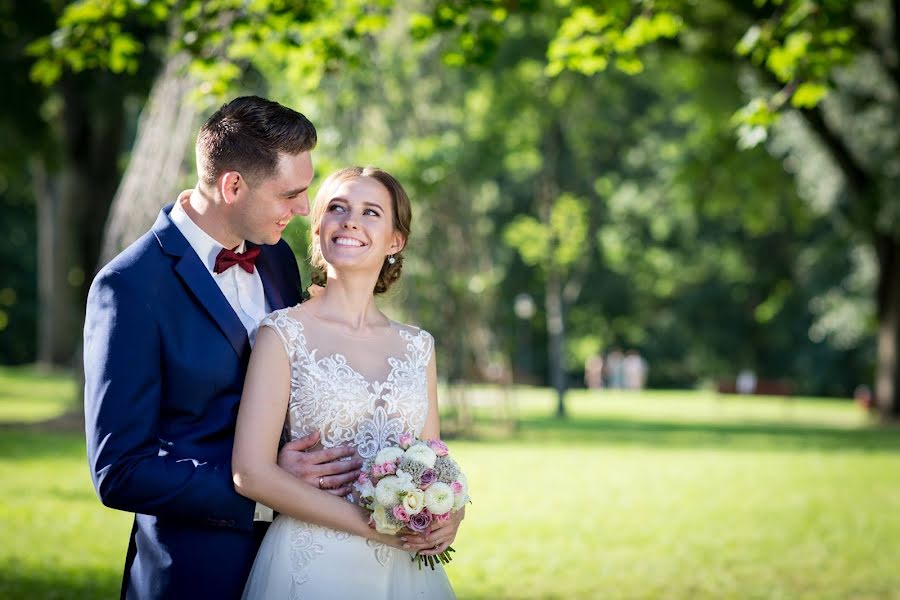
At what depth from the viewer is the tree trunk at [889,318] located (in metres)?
26.1

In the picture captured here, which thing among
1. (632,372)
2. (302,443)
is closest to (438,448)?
(302,443)

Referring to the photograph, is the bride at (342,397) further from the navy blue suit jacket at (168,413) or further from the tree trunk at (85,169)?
the tree trunk at (85,169)

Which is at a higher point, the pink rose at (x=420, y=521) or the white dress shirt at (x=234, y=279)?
the white dress shirt at (x=234, y=279)

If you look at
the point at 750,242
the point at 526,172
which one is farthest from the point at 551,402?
the point at 750,242

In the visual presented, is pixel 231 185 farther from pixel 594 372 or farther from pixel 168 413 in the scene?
pixel 594 372

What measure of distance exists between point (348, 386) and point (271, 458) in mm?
392

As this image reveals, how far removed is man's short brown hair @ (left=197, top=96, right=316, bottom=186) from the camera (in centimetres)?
344

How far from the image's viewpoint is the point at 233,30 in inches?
286

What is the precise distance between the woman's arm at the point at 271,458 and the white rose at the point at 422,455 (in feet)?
0.86

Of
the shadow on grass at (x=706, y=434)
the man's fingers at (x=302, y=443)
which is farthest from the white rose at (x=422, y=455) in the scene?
the shadow on grass at (x=706, y=434)

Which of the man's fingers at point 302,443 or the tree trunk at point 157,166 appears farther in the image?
the tree trunk at point 157,166

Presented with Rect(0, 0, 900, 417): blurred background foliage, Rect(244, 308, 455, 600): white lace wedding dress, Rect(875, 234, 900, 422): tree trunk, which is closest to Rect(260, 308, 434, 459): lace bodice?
Rect(244, 308, 455, 600): white lace wedding dress

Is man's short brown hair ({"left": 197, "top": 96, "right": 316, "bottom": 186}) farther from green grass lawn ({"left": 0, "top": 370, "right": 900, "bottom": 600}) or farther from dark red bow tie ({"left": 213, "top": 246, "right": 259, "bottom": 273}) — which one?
green grass lawn ({"left": 0, "top": 370, "right": 900, "bottom": 600})

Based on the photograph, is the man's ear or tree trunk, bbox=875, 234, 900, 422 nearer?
the man's ear
